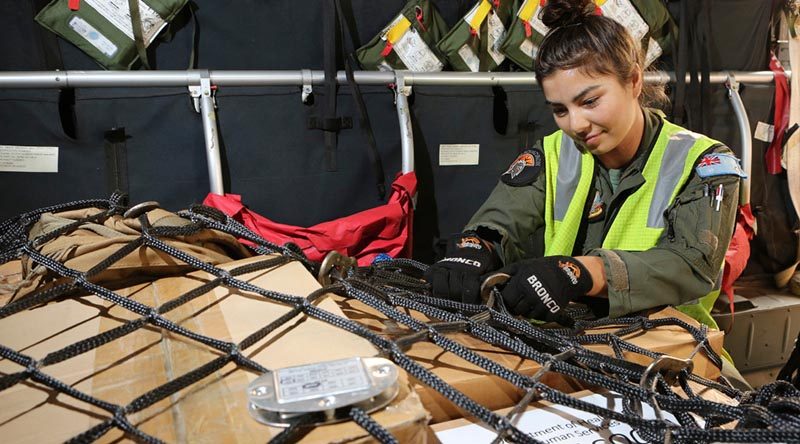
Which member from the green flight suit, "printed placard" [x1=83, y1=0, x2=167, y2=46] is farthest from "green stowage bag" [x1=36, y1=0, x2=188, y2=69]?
the green flight suit

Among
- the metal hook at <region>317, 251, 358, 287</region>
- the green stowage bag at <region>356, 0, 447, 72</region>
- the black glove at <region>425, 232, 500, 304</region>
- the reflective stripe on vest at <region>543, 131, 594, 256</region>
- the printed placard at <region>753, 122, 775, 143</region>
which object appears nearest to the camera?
the metal hook at <region>317, 251, 358, 287</region>

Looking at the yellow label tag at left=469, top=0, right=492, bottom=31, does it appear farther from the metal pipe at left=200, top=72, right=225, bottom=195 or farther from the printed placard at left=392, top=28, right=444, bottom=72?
the metal pipe at left=200, top=72, right=225, bottom=195

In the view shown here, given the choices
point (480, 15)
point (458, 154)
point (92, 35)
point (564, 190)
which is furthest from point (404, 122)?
point (92, 35)

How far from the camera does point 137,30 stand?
190 centimetres

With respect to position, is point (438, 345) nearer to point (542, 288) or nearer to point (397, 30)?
point (542, 288)

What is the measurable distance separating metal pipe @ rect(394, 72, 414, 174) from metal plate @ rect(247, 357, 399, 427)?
1650 millimetres

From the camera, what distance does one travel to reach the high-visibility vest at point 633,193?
3.97ft

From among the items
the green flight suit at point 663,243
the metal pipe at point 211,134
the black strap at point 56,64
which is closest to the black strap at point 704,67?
the green flight suit at point 663,243

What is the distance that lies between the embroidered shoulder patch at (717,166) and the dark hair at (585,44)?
239mm

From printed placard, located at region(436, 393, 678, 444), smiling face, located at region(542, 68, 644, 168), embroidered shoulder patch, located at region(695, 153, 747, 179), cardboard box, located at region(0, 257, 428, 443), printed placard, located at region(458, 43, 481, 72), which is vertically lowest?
printed placard, located at region(436, 393, 678, 444)

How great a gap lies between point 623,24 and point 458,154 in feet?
2.91

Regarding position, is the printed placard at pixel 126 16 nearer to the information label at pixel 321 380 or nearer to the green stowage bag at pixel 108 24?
the green stowage bag at pixel 108 24

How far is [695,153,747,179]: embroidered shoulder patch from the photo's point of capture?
114cm

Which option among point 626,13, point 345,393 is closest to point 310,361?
point 345,393
